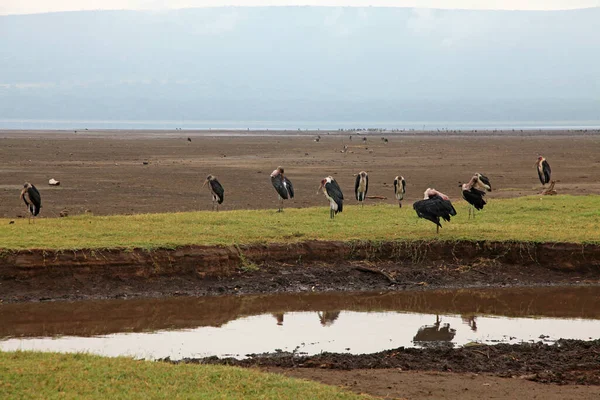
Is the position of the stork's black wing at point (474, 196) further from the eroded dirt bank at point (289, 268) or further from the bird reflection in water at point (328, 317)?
the bird reflection in water at point (328, 317)

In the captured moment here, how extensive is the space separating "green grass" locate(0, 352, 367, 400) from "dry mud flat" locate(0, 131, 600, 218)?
A: 14.4 meters

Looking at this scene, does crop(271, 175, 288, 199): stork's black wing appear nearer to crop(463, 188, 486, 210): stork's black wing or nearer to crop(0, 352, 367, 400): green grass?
crop(463, 188, 486, 210): stork's black wing

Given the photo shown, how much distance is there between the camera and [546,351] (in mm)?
12500

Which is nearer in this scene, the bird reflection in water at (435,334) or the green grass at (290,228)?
the bird reflection in water at (435,334)

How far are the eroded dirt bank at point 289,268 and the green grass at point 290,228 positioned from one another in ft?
0.81

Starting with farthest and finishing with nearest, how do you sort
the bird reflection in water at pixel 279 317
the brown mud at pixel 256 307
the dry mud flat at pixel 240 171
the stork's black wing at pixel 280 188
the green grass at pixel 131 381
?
the dry mud flat at pixel 240 171, the stork's black wing at pixel 280 188, the bird reflection in water at pixel 279 317, the brown mud at pixel 256 307, the green grass at pixel 131 381

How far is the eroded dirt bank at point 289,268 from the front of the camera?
16.3 m

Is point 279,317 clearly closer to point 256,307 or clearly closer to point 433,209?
point 256,307

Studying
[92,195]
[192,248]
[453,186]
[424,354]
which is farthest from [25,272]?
[453,186]

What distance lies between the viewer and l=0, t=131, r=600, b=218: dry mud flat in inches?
1117

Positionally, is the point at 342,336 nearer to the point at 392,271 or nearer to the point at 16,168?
the point at 392,271

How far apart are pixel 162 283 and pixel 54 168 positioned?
2499cm

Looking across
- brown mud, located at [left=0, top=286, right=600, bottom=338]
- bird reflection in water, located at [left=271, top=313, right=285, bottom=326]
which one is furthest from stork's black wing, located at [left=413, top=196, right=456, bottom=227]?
bird reflection in water, located at [left=271, top=313, right=285, bottom=326]

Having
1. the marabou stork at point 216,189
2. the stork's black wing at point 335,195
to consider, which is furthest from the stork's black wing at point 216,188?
the stork's black wing at point 335,195
